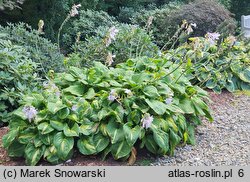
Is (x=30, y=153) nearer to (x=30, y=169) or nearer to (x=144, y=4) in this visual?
(x=30, y=169)

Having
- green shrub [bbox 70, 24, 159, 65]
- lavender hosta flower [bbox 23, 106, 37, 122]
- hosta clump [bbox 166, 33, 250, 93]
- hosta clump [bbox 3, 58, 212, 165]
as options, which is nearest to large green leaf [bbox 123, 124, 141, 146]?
hosta clump [bbox 3, 58, 212, 165]

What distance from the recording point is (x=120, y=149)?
3738 millimetres

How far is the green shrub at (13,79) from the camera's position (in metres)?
4.63

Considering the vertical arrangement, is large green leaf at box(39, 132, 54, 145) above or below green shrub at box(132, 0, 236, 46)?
below

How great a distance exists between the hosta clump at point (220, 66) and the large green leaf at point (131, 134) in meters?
1.80

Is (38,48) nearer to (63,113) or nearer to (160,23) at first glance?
(63,113)

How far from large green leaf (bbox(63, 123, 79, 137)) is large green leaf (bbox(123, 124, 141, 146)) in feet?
1.32

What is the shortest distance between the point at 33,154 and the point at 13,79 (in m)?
1.36

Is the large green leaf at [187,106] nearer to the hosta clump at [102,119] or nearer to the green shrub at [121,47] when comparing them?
the hosta clump at [102,119]

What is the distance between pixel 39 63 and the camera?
16.6 ft

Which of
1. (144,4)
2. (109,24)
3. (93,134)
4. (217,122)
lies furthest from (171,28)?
(93,134)

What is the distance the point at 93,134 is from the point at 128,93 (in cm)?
47

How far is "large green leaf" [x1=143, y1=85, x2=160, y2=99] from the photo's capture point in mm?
4031

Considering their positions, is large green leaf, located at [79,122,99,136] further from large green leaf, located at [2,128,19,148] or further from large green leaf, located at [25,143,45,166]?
large green leaf, located at [2,128,19,148]
